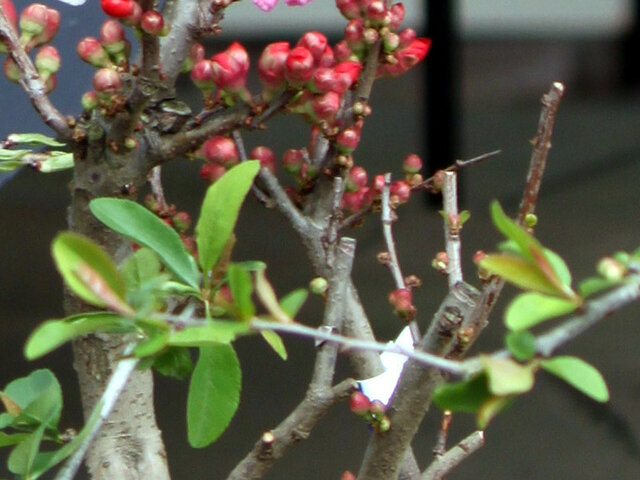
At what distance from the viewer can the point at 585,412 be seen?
8.86 ft

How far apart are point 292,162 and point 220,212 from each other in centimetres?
22

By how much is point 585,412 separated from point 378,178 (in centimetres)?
214

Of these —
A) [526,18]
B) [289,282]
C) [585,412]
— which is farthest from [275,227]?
[526,18]

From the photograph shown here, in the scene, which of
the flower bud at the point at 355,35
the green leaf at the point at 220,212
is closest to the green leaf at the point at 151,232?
the green leaf at the point at 220,212

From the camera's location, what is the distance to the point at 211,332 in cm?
40

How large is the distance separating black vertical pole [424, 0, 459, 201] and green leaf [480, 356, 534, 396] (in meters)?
4.65

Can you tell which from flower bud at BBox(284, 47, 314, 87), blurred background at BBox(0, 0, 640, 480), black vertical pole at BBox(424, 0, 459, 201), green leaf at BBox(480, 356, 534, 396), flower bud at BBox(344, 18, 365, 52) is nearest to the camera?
green leaf at BBox(480, 356, 534, 396)

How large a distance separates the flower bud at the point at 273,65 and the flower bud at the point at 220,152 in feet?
0.27

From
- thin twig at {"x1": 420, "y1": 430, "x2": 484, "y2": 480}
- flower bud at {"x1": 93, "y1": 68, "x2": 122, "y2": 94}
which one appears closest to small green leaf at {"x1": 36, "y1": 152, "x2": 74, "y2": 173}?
Result: flower bud at {"x1": 93, "y1": 68, "x2": 122, "y2": 94}

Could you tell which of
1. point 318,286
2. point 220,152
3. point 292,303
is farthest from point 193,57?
point 292,303

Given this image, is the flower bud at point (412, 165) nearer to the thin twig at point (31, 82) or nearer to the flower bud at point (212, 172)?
the flower bud at point (212, 172)

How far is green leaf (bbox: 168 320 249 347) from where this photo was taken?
15.1 inches

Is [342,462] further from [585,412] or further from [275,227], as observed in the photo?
[275,227]

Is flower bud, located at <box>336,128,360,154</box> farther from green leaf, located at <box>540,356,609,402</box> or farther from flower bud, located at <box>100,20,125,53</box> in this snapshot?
green leaf, located at <box>540,356,609,402</box>
